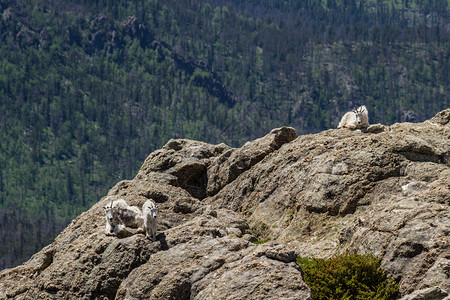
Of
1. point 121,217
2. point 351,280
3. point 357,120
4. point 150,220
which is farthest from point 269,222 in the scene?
point 351,280

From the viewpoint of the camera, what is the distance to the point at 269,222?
3750 centimetres

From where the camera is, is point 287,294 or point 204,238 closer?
point 287,294

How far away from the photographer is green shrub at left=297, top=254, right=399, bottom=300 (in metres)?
27.6

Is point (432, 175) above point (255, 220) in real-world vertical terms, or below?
above

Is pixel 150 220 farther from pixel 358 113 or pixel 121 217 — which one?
pixel 358 113

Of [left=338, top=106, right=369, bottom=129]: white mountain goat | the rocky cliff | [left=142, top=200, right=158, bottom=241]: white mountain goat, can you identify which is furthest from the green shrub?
[left=338, top=106, right=369, bottom=129]: white mountain goat

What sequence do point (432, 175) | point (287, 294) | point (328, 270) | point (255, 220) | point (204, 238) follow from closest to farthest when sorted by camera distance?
point (287, 294)
point (328, 270)
point (204, 238)
point (432, 175)
point (255, 220)

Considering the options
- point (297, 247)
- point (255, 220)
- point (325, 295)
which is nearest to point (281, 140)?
point (255, 220)

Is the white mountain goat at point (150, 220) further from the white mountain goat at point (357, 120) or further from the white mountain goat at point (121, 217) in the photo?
the white mountain goat at point (357, 120)

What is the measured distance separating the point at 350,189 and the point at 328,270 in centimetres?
703

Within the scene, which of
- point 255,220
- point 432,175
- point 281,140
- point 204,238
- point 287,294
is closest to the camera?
point 287,294

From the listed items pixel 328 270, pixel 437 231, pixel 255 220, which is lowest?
pixel 255 220

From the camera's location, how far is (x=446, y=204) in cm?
2959

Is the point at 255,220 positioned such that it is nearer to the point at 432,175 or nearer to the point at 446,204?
the point at 432,175
